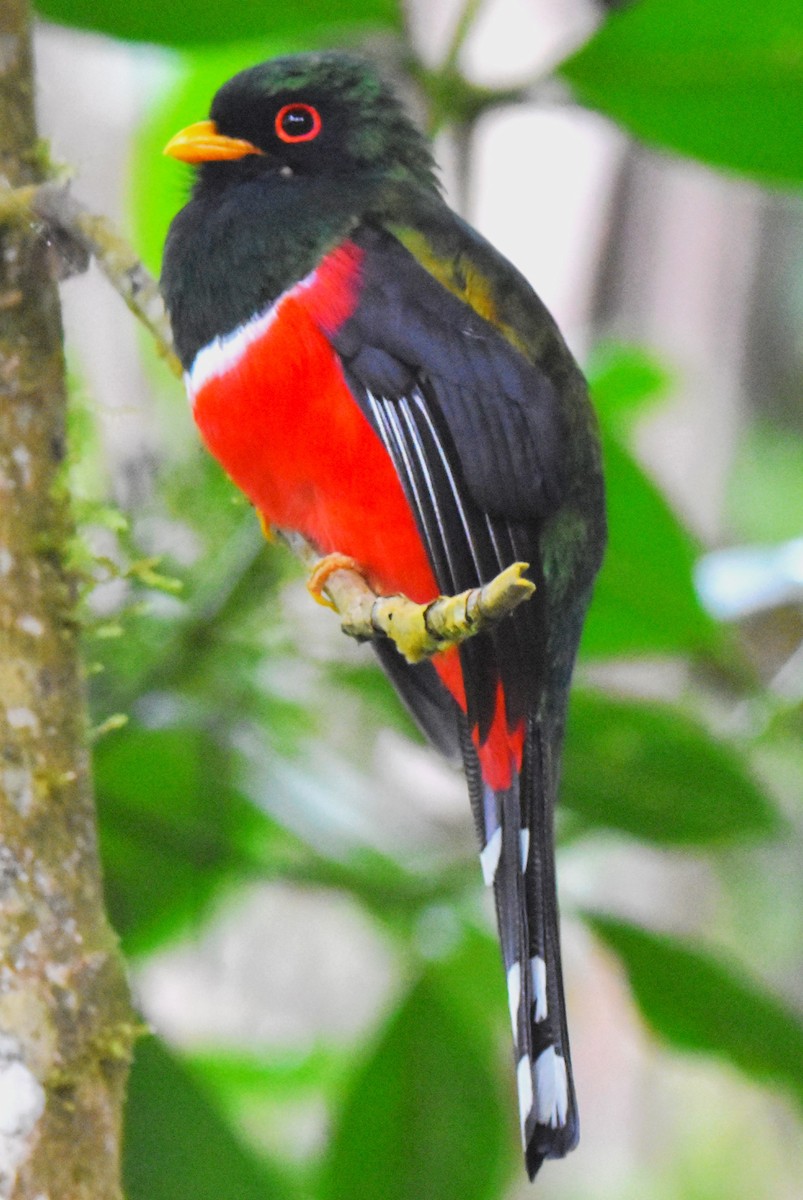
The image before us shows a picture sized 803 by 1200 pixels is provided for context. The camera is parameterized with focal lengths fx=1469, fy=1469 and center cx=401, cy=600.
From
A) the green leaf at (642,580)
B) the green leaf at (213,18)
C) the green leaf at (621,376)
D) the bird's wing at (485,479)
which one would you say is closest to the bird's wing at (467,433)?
the bird's wing at (485,479)

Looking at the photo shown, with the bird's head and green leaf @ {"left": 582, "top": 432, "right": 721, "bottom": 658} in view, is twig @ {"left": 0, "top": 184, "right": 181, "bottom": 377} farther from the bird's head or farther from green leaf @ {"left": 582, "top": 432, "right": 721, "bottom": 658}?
green leaf @ {"left": 582, "top": 432, "right": 721, "bottom": 658}

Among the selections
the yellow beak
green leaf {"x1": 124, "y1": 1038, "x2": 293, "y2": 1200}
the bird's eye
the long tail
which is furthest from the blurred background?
the long tail

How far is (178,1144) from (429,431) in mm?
821

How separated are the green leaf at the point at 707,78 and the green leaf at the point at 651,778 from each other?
75 centimetres

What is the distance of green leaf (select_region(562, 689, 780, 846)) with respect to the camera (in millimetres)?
1997

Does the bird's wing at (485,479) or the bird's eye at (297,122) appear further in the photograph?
the bird's eye at (297,122)

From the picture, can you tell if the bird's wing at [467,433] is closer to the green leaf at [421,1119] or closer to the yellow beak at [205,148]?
the yellow beak at [205,148]

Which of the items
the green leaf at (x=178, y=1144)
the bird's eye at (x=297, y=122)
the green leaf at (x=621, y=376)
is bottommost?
the green leaf at (x=178, y=1144)

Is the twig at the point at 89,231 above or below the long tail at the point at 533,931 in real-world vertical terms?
above

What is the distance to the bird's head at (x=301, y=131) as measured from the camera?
165cm

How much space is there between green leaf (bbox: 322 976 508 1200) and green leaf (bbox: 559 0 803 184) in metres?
1.22

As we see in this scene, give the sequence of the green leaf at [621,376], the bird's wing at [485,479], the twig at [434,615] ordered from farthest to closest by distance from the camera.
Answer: the green leaf at [621,376], the bird's wing at [485,479], the twig at [434,615]

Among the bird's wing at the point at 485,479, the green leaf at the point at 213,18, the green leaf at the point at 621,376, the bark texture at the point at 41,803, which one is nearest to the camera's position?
the bark texture at the point at 41,803

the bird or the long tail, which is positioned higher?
the bird
